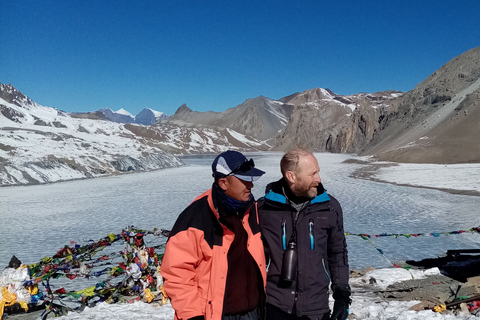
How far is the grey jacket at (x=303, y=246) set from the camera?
2.69 m

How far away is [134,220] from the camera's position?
14.5 meters

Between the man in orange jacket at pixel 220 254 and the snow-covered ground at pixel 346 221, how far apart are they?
3.36 meters

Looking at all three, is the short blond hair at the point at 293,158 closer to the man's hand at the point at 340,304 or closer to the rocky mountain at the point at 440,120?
the man's hand at the point at 340,304

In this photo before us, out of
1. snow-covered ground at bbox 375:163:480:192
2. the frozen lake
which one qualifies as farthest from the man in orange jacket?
snow-covered ground at bbox 375:163:480:192

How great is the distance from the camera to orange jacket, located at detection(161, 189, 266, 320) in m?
2.34

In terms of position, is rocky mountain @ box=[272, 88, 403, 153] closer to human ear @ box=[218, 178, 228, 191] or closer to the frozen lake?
the frozen lake

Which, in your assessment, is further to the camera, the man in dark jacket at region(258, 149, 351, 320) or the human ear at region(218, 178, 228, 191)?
the man in dark jacket at region(258, 149, 351, 320)

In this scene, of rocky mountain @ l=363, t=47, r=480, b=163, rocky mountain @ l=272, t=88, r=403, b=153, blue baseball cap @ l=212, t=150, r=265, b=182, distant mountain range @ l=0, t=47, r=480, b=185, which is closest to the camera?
blue baseball cap @ l=212, t=150, r=265, b=182

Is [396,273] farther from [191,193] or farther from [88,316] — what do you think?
[191,193]

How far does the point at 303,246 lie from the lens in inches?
106

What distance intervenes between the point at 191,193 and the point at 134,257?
16.2 metres

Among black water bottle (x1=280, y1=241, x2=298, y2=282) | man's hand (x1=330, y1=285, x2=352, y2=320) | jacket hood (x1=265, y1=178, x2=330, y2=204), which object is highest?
jacket hood (x1=265, y1=178, x2=330, y2=204)

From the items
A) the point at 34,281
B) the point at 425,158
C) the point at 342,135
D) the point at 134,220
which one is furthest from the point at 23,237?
the point at 342,135

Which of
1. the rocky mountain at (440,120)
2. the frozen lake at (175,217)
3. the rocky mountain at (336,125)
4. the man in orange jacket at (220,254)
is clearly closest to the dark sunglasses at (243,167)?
the man in orange jacket at (220,254)
